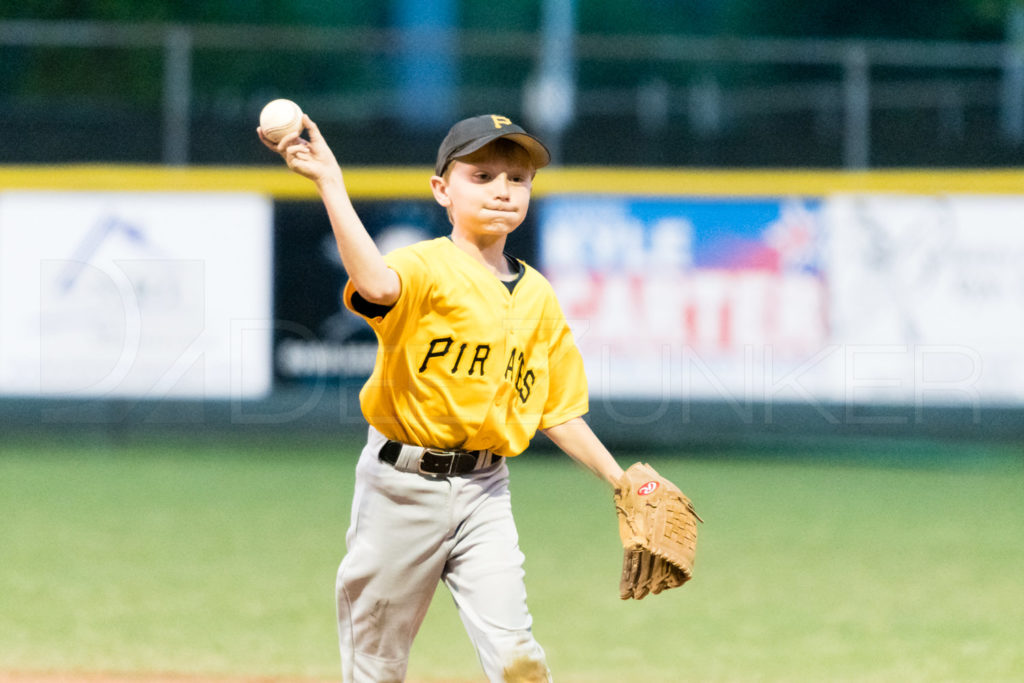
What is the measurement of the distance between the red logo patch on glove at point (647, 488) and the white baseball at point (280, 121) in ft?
4.07

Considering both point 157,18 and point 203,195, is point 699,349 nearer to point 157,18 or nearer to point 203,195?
point 203,195

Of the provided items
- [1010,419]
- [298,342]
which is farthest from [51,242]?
[1010,419]

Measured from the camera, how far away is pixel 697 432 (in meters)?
10.6

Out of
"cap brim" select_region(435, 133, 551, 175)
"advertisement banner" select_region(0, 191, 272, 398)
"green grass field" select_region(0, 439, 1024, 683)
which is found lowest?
"green grass field" select_region(0, 439, 1024, 683)

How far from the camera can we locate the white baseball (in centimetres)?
307

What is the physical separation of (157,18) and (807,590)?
64.1 feet

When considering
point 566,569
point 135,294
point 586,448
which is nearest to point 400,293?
point 586,448

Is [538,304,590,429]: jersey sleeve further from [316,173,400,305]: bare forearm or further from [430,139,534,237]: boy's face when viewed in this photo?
[316,173,400,305]: bare forearm

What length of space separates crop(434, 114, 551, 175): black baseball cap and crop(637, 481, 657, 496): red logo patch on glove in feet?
2.91

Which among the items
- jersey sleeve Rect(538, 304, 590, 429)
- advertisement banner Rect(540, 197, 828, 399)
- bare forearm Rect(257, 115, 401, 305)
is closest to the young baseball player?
jersey sleeve Rect(538, 304, 590, 429)

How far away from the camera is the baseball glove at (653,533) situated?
3445mm

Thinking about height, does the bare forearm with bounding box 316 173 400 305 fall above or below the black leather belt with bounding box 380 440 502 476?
above

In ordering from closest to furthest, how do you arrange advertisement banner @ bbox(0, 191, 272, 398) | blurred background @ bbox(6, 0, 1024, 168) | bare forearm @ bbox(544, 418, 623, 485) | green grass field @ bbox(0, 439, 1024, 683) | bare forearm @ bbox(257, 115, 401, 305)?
bare forearm @ bbox(257, 115, 401, 305), bare forearm @ bbox(544, 418, 623, 485), green grass field @ bbox(0, 439, 1024, 683), advertisement banner @ bbox(0, 191, 272, 398), blurred background @ bbox(6, 0, 1024, 168)

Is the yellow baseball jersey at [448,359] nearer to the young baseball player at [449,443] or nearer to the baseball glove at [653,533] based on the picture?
the young baseball player at [449,443]
